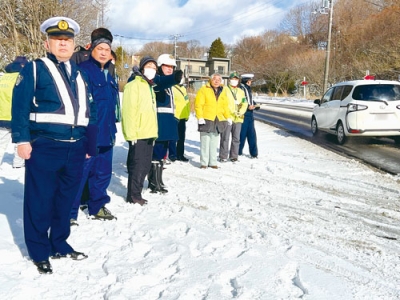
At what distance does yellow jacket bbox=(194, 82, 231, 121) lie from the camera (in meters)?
7.72

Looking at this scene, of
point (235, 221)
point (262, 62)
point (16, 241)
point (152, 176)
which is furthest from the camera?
point (262, 62)

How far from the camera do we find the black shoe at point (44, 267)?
Result: 3.26m

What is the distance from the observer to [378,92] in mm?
10406

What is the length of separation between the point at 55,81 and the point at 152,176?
9.71ft

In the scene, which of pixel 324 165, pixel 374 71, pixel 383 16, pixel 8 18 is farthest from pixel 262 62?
pixel 324 165

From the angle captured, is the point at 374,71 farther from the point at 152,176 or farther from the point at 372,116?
the point at 152,176

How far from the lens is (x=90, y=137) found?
358 centimetres

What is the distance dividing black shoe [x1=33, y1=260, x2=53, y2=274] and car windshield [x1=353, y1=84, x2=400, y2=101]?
9.25m

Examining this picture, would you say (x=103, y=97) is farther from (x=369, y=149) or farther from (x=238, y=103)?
(x=369, y=149)

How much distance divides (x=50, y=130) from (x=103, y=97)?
1425mm

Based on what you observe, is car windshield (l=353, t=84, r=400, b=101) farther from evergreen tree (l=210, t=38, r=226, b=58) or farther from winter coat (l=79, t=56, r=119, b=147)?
evergreen tree (l=210, t=38, r=226, b=58)

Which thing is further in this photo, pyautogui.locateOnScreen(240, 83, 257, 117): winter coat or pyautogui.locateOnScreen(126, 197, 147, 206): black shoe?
pyautogui.locateOnScreen(240, 83, 257, 117): winter coat

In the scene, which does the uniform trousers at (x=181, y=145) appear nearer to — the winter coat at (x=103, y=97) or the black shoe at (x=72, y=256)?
the winter coat at (x=103, y=97)

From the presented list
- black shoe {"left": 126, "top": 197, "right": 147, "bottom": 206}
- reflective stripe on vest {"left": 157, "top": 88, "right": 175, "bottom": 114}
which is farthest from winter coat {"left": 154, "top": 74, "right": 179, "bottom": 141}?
black shoe {"left": 126, "top": 197, "right": 147, "bottom": 206}
